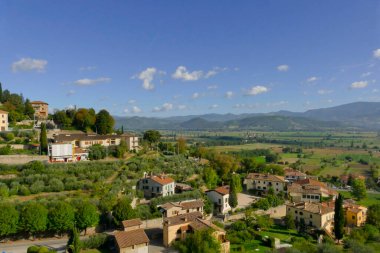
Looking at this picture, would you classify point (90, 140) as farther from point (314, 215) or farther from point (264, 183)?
point (314, 215)

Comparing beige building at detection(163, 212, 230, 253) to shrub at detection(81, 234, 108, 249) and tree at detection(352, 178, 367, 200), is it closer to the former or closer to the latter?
shrub at detection(81, 234, 108, 249)

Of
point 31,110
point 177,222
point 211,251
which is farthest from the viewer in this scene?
point 31,110

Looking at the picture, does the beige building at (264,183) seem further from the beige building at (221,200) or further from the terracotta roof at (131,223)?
the terracotta roof at (131,223)

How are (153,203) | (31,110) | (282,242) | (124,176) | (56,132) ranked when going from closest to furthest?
(282,242) < (153,203) < (124,176) < (56,132) < (31,110)

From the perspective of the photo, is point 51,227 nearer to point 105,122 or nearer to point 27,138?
point 27,138

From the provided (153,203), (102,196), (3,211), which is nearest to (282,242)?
(153,203)

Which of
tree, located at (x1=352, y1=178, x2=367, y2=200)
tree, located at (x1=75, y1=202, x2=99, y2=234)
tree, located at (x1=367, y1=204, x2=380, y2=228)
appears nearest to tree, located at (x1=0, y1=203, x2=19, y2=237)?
tree, located at (x1=75, y1=202, x2=99, y2=234)

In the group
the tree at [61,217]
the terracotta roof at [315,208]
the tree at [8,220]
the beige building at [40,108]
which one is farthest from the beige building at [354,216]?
the beige building at [40,108]
